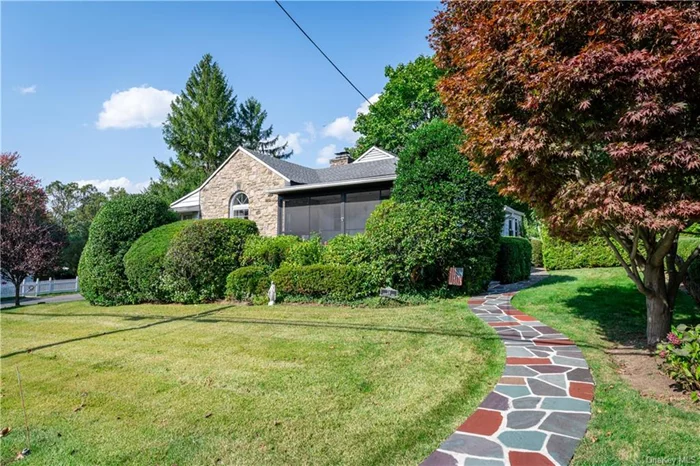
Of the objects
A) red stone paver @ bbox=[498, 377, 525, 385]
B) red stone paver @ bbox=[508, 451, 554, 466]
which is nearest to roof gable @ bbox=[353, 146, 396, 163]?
red stone paver @ bbox=[498, 377, 525, 385]

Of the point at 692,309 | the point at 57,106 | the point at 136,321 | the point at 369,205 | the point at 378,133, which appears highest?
the point at 378,133

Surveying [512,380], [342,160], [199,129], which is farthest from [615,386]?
[199,129]

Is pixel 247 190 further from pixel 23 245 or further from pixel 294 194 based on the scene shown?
pixel 23 245

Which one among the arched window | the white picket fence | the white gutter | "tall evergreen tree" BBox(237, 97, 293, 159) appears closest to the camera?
the white gutter

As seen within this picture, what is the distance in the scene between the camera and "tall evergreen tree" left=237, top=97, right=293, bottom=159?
3338 centimetres

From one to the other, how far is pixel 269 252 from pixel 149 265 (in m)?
3.79

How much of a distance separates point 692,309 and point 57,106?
13.7 m

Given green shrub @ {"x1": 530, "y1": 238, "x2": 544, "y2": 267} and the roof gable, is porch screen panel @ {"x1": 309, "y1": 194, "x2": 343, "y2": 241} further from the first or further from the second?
green shrub @ {"x1": 530, "y1": 238, "x2": 544, "y2": 267}

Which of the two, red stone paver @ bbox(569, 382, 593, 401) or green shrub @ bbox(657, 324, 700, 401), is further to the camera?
red stone paver @ bbox(569, 382, 593, 401)

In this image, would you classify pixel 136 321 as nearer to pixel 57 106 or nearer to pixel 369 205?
pixel 57 106

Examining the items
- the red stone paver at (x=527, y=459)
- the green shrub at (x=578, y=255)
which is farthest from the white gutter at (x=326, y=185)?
the red stone paver at (x=527, y=459)

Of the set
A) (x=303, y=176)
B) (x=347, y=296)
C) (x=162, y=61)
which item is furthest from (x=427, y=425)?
(x=303, y=176)

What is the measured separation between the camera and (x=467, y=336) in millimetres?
5602

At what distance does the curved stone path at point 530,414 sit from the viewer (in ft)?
8.30
